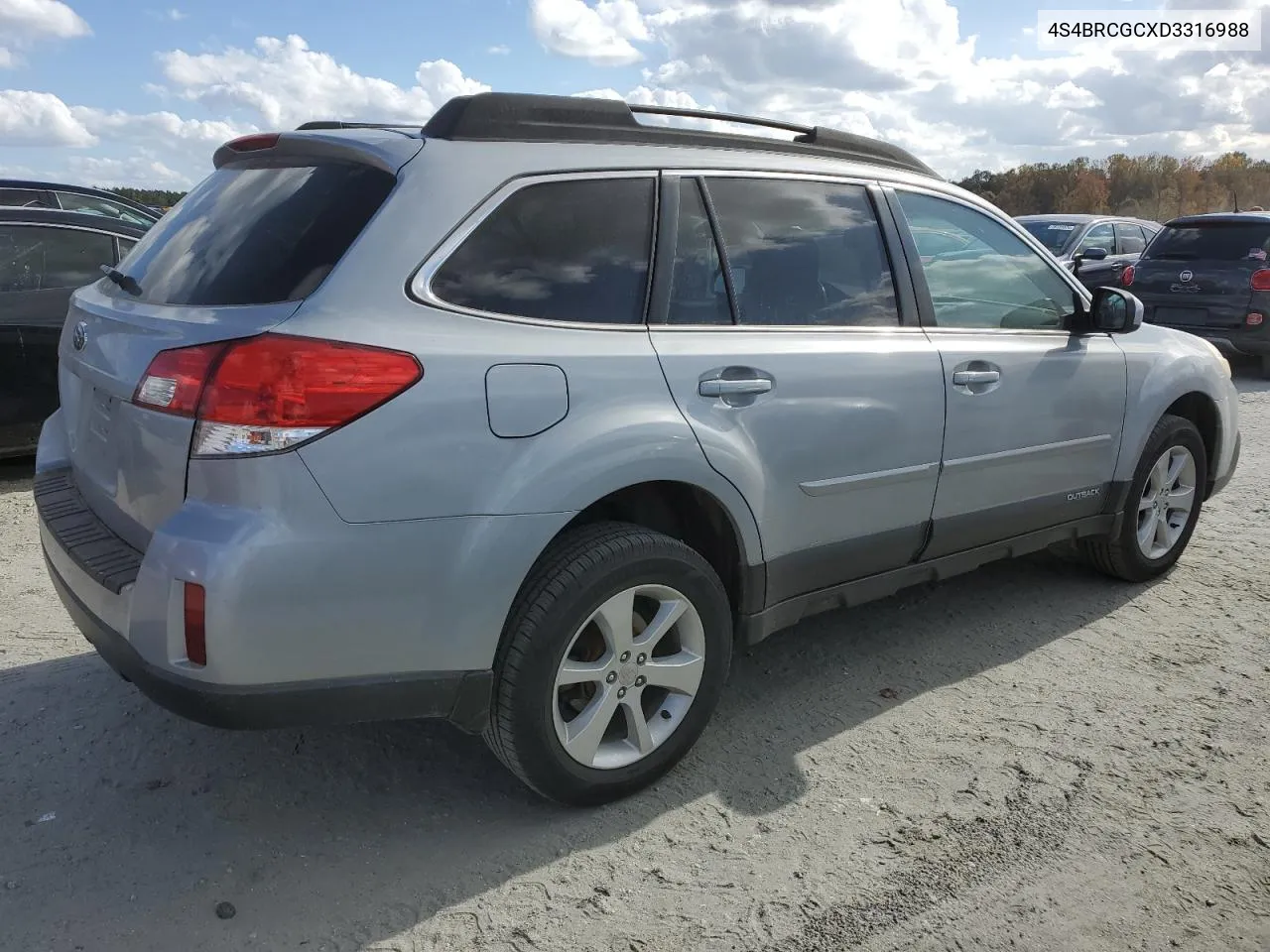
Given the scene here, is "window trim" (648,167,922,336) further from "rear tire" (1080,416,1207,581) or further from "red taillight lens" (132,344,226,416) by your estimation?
"rear tire" (1080,416,1207,581)

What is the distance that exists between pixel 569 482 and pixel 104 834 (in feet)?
5.03

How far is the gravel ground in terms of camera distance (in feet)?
8.46

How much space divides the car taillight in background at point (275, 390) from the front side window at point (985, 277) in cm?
218

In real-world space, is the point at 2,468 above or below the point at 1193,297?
below

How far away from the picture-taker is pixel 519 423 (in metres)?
2.65

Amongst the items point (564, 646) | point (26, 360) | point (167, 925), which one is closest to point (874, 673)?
point (564, 646)

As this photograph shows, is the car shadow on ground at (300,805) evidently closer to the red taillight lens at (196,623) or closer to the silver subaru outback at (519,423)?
the silver subaru outback at (519,423)

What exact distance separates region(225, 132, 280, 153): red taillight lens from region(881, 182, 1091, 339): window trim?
201 cm

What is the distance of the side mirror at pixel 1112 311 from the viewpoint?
433 cm

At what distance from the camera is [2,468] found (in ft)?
22.1

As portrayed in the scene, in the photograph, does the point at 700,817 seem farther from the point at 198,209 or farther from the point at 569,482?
the point at 198,209

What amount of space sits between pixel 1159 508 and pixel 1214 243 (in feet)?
25.2

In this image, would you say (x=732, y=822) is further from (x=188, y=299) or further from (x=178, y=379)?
(x=188, y=299)

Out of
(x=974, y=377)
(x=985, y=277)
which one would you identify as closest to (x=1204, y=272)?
(x=985, y=277)
